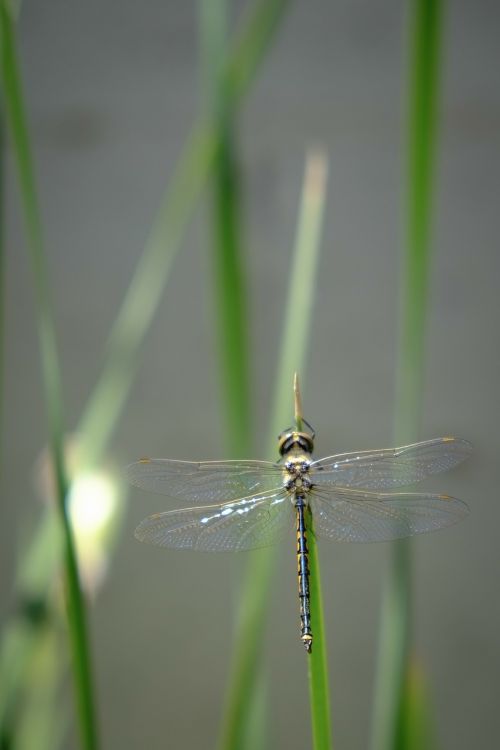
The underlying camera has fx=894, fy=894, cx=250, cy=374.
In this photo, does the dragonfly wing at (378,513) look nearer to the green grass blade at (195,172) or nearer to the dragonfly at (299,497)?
the dragonfly at (299,497)

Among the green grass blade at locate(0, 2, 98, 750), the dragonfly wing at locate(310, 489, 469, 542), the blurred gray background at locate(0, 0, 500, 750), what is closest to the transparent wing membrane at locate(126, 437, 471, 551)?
the dragonfly wing at locate(310, 489, 469, 542)

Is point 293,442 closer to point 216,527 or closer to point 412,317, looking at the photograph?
point 216,527

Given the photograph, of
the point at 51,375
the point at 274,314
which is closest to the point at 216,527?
the point at 51,375

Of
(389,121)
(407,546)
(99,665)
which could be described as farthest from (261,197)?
(407,546)

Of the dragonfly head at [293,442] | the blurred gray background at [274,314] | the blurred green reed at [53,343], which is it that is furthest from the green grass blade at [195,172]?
the blurred gray background at [274,314]

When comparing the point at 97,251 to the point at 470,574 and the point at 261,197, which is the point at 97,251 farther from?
the point at 470,574

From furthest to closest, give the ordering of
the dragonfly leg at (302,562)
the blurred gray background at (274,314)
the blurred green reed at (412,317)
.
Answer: the blurred gray background at (274,314), the dragonfly leg at (302,562), the blurred green reed at (412,317)

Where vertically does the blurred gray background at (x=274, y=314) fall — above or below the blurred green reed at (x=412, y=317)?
above
